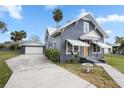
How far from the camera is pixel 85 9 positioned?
26062 millimetres

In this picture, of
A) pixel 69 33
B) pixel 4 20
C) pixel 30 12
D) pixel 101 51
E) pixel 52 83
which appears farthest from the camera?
pixel 4 20

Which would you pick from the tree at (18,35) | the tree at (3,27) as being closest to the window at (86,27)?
the tree at (3,27)

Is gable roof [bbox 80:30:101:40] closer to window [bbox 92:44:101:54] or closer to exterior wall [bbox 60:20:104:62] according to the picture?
exterior wall [bbox 60:20:104:62]

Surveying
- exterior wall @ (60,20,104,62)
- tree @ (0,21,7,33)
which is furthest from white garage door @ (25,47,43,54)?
exterior wall @ (60,20,104,62)

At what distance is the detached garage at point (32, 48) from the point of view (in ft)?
136

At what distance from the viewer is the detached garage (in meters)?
41.5

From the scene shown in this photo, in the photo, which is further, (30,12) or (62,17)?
(62,17)

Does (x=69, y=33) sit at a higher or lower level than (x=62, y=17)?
lower

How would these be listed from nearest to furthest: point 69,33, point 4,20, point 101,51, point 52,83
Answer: point 52,83, point 69,33, point 101,51, point 4,20

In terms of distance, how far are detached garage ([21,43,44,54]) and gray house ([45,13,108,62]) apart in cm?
1703

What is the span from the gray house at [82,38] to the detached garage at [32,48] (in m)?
17.0
